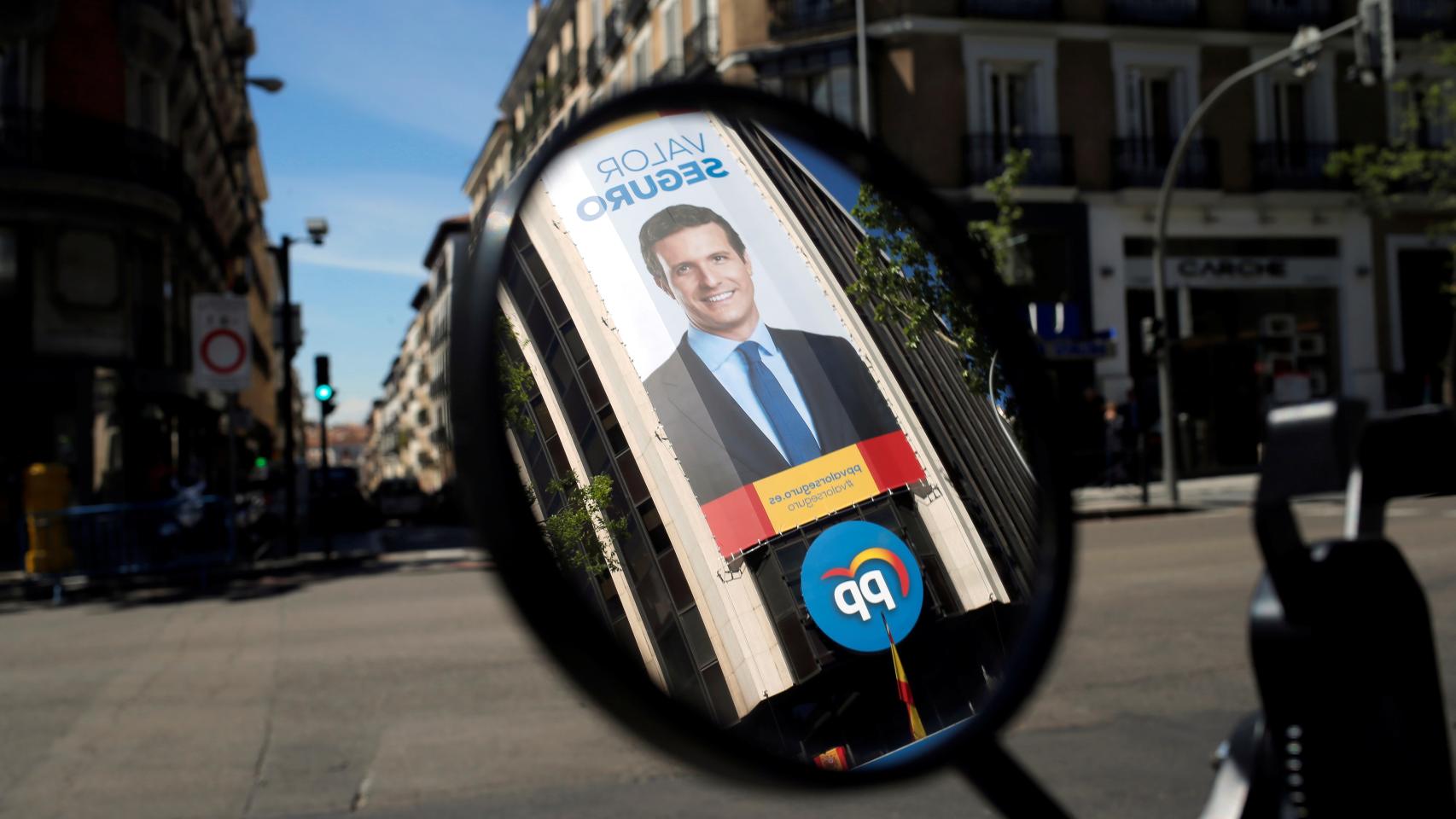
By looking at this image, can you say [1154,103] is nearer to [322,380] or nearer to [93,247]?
[322,380]

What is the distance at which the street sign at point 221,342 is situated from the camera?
1383 centimetres

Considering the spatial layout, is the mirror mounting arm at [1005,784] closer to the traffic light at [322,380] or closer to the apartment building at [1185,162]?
the traffic light at [322,380]

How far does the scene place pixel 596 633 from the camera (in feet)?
2.07

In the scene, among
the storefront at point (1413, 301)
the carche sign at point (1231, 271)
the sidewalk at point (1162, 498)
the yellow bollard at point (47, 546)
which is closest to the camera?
the yellow bollard at point (47, 546)

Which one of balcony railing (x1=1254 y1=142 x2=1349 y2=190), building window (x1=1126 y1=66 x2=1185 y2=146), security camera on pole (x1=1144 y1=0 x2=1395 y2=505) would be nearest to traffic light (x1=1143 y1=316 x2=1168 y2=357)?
security camera on pole (x1=1144 y1=0 x2=1395 y2=505)

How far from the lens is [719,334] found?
2.53 ft

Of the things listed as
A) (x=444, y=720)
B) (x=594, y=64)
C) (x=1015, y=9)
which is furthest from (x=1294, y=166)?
(x=594, y=64)

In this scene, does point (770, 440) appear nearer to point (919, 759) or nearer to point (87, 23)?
point (919, 759)

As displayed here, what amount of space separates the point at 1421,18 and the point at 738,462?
1126 inches

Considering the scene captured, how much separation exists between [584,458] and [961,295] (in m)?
0.38

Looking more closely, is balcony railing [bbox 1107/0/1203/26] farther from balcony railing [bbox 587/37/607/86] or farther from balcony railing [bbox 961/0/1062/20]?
balcony railing [bbox 587/37/607/86]

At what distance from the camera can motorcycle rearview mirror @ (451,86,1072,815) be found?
26.0 inches

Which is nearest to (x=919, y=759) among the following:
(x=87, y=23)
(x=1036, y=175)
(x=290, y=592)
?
(x=290, y=592)

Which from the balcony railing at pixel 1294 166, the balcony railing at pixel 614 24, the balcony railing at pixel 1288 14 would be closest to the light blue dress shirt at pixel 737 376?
the balcony railing at pixel 614 24
